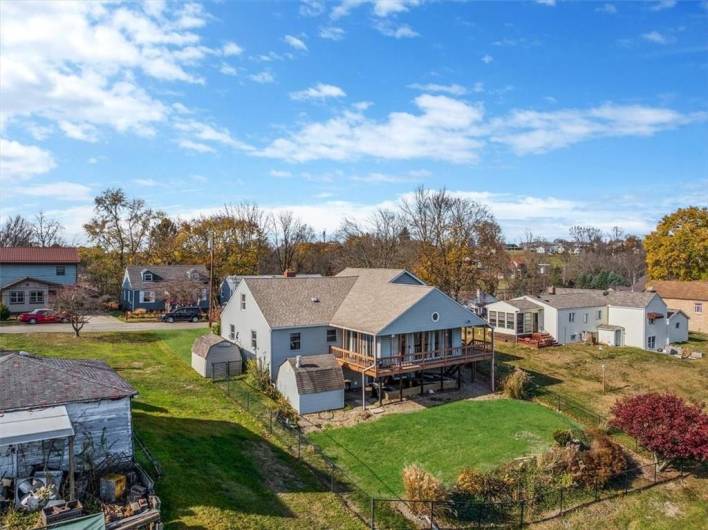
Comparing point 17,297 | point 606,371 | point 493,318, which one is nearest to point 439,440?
point 606,371

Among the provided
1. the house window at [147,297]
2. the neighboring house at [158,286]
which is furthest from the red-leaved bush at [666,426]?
the house window at [147,297]

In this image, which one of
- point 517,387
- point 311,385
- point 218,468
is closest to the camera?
point 218,468

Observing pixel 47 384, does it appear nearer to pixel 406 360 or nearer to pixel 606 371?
pixel 406 360

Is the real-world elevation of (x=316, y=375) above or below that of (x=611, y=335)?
above

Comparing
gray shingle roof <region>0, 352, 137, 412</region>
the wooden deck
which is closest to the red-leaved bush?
the wooden deck

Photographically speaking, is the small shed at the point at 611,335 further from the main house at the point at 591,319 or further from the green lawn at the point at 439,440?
the green lawn at the point at 439,440

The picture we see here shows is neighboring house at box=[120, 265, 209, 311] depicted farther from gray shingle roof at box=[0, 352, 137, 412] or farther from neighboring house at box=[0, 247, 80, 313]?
gray shingle roof at box=[0, 352, 137, 412]

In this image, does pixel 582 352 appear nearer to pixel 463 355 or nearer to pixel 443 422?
pixel 463 355
